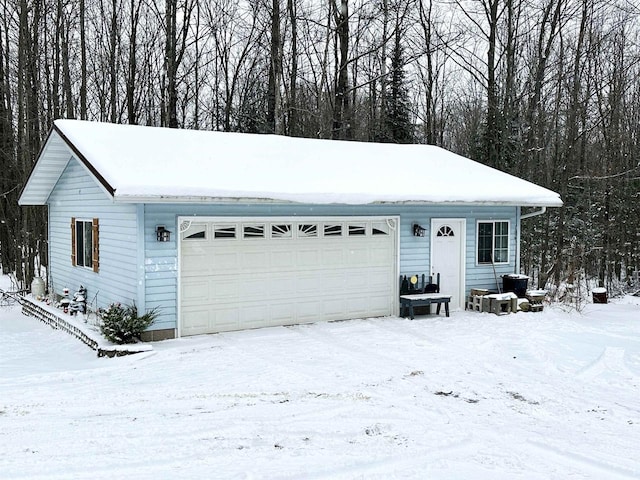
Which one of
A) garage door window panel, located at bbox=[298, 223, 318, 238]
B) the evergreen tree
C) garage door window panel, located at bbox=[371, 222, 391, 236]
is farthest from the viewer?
the evergreen tree

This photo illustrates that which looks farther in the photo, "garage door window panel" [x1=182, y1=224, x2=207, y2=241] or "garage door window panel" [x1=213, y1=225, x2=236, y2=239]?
"garage door window panel" [x1=213, y1=225, x2=236, y2=239]

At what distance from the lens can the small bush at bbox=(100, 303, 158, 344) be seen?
9.02 m

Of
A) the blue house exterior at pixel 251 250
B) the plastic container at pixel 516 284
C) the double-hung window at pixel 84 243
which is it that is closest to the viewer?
the blue house exterior at pixel 251 250

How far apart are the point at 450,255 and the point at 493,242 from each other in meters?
1.21

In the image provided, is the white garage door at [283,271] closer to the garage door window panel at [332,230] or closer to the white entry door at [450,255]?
the garage door window panel at [332,230]

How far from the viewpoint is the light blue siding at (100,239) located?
9.72 metres

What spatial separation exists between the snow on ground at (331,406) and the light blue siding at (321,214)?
2.93ft

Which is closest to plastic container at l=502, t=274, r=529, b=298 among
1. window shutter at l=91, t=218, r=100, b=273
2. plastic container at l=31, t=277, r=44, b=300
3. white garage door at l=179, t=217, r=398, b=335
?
white garage door at l=179, t=217, r=398, b=335

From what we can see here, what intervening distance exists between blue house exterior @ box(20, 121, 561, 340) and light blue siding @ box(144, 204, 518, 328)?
0.06 ft

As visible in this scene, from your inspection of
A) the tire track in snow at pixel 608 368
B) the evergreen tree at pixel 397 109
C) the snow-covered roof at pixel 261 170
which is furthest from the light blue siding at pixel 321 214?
the evergreen tree at pixel 397 109

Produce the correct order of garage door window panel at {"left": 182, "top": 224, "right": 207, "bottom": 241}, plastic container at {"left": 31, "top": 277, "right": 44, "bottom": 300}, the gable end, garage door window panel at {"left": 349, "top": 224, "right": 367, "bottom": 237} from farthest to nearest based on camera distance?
plastic container at {"left": 31, "top": 277, "right": 44, "bottom": 300}
garage door window panel at {"left": 349, "top": 224, "right": 367, "bottom": 237}
the gable end
garage door window panel at {"left": 182, "top": 224, "right": 207, "bottom": 241}

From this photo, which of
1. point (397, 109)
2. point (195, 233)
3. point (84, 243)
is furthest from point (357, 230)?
point (397, 109)

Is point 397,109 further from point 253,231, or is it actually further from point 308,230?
point 253,231

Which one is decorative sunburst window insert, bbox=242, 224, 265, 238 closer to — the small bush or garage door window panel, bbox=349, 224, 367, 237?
garage door window panel, bbox=349, 224, 367, 237
